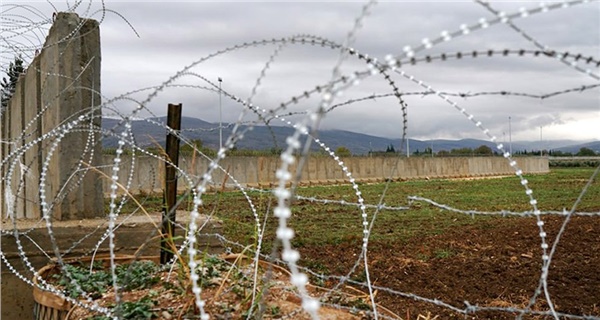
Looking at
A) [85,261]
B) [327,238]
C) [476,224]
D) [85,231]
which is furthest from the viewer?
[476,224]

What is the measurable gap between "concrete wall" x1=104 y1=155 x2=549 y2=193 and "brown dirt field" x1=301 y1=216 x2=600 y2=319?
2.28 meters

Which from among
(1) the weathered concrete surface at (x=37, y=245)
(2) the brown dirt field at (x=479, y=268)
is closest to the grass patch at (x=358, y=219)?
(2) the brown dirt field at (x=479, y=268)

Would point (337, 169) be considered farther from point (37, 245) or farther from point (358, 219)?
point (37, 245)

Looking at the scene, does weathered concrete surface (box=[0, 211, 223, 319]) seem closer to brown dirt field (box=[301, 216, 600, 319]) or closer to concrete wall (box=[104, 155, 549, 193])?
brown dirt field (box=[301, 216, 600, 319])

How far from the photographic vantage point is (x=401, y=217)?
10.1 metres

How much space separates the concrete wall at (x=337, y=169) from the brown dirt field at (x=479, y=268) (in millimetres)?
2277

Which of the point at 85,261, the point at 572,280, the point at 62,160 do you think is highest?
the point at 62,160

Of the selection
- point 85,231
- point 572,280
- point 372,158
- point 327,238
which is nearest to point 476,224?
point 327,238

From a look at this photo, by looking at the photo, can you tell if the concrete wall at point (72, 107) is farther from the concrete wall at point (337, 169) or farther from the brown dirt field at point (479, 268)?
the concrete wall at point (337, 169)

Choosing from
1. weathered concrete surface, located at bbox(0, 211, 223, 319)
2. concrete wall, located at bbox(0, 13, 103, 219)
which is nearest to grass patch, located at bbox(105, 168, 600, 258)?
weathered concrete surface, located at bbox(0, 211, 223, 319)

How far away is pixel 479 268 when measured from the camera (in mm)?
5738

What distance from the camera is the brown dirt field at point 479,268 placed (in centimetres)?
469

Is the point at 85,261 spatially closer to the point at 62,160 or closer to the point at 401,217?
the point at 62,160

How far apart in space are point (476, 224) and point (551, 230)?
105 cm
